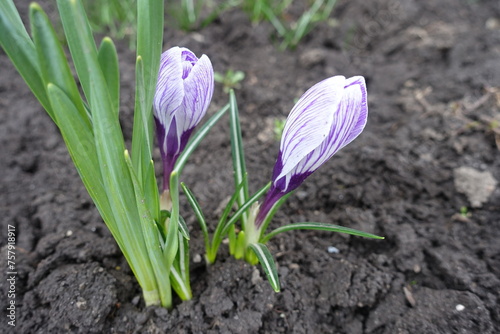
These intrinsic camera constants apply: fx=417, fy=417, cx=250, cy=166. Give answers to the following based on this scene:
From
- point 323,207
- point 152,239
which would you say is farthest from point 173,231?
point 323,207


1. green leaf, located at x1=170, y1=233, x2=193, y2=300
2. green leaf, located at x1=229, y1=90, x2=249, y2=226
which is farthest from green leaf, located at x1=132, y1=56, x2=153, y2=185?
green leaf, located at x1=229, y1=90, x2=249, y2=226

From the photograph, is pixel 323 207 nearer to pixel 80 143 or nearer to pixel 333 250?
pixel 333 250

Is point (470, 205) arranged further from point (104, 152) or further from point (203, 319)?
point (104, 152)

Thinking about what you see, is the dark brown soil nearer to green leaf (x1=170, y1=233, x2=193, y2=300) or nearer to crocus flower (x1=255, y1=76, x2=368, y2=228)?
green leaf (x1=170, y1=233, x2=193, y2=300)

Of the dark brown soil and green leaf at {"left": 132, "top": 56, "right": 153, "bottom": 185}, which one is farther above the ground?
green leaf at {"left": 132, "top": 56, "right": 153, "bottom": 185}

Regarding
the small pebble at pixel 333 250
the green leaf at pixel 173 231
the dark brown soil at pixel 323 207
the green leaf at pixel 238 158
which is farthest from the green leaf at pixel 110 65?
the small pebble at pixel 333 250

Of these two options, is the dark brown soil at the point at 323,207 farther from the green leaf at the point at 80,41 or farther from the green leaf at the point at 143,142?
the green leaf at the point at 80,41
